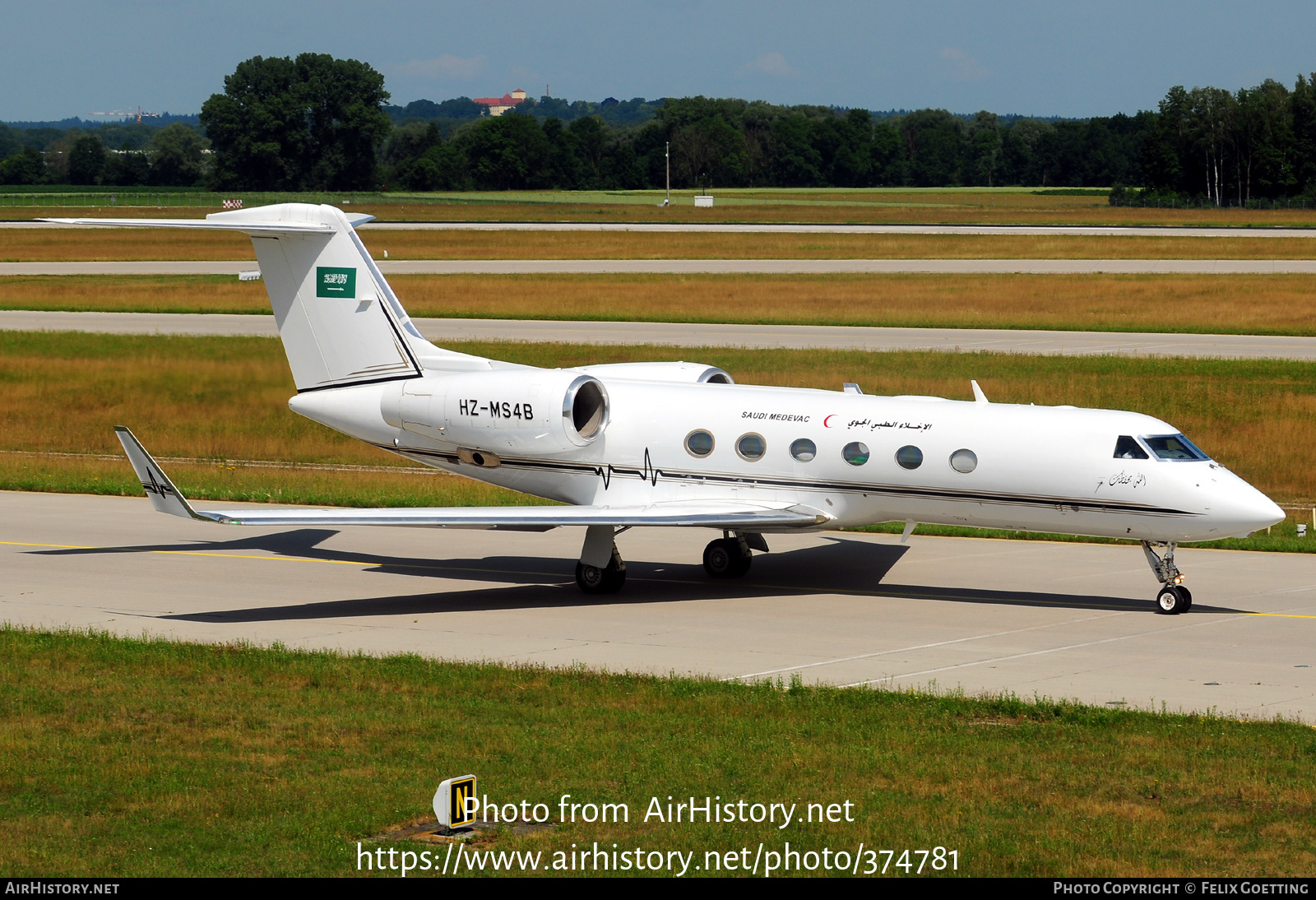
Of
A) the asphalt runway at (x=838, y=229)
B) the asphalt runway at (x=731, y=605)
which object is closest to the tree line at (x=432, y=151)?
the asphalt runway at (x=838, y=229)

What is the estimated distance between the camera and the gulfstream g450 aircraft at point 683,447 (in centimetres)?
1916

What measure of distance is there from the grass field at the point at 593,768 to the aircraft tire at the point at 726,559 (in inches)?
249

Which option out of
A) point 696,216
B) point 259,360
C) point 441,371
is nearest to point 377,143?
point 696,216

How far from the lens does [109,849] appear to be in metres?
10.4

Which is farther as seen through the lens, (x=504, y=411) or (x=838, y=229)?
(x=838, y=229)

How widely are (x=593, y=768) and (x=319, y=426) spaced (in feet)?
86.7

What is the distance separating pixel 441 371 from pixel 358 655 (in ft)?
21.3

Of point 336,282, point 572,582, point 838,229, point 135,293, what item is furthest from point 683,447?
point 838,229

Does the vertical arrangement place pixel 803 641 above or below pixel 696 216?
below

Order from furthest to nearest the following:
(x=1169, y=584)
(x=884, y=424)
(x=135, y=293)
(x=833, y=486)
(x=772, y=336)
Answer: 1. (x=135, y=293)
2. (x=772, y=336)
3. (x=833, y=486)
4. (x=884, y=424)
5. (x=1169, y=584)

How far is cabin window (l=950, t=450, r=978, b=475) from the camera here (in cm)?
1966

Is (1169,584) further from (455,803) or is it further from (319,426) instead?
(319,426)

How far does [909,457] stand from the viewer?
1994cm

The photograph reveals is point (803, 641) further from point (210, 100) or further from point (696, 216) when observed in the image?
point (210, 100)
